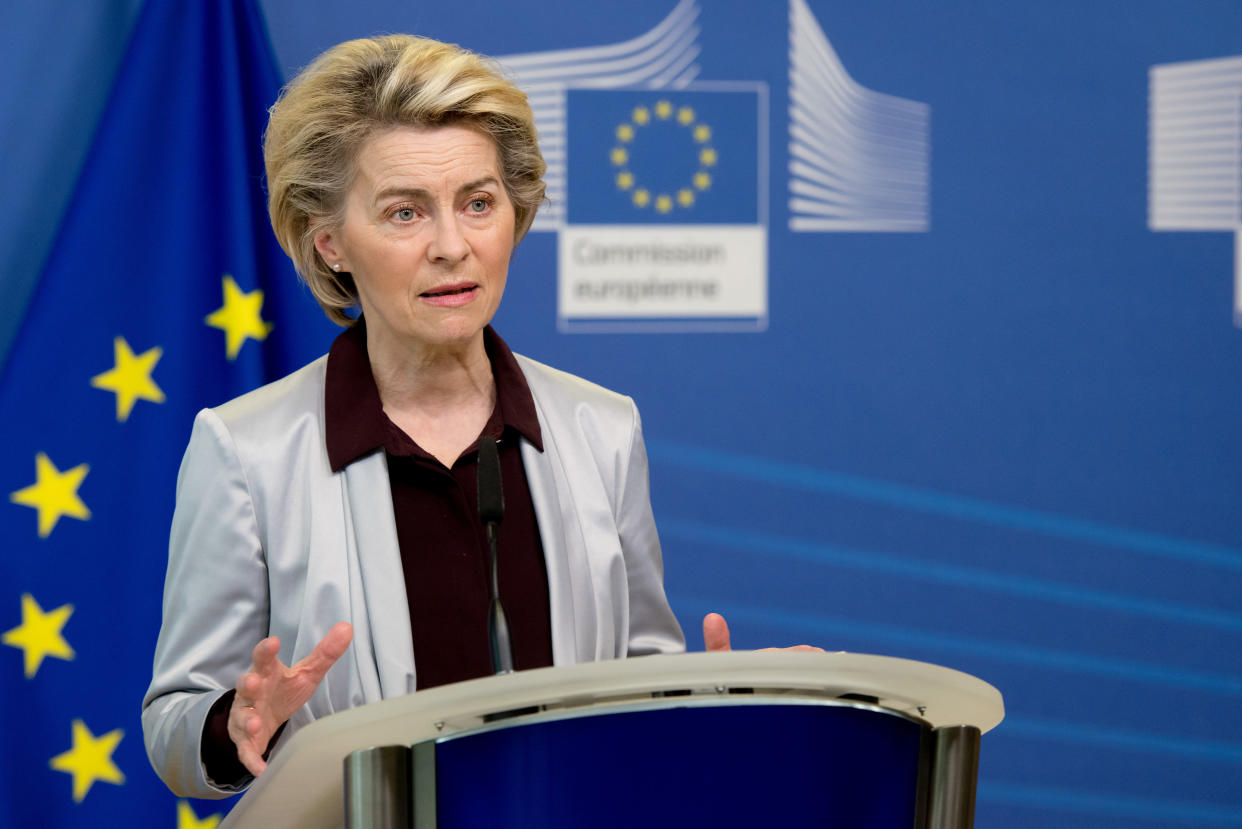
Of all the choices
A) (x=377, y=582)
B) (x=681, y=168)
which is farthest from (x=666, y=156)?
(x=377, y=582)

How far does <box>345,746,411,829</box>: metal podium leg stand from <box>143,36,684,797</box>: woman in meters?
0.69

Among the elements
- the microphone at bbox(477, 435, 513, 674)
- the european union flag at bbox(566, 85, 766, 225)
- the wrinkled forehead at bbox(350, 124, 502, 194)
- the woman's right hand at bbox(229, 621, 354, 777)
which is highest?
the european union flag at bbox(566, 85, 766, 225)

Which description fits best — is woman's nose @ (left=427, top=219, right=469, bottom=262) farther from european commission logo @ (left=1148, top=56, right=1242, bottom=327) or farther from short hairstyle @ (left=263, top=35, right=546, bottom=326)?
european commission logo @ (left=1148, top=56, right=1242, bottom=327)

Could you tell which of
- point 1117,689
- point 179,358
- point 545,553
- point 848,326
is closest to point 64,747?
point 179,358

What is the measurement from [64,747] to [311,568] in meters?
1.12

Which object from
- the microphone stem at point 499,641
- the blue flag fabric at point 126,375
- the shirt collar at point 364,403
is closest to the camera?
the microphone stem at point 499,641

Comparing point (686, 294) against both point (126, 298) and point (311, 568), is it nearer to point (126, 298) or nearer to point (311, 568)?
point (126, 298)

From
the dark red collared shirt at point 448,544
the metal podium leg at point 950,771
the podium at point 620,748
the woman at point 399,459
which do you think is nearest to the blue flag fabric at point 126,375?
the woman at point 399,459

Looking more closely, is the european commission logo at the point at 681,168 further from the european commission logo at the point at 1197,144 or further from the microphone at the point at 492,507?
the microphone at the point at 492,507

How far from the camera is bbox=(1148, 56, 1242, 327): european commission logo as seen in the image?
293cm

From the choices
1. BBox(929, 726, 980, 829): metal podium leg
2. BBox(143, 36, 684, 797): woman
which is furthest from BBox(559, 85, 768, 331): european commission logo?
BBox(929, 726, 980, 829): metal podium leg

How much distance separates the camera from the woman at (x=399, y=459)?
1628 millimetres

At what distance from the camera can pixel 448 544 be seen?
1.71 m

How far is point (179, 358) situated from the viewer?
2.55m
